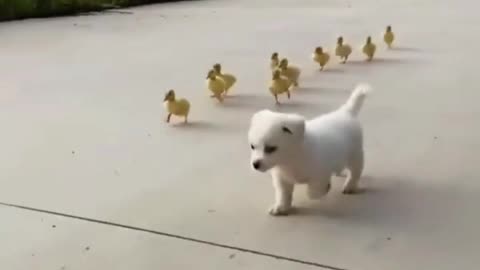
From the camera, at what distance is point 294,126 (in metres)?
A: 1.80

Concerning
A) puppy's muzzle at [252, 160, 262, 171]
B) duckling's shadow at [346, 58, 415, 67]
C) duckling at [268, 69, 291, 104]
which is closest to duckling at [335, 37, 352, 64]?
duckling's shadow at [346, 58, 415, 67]

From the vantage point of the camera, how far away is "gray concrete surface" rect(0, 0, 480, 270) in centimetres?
174

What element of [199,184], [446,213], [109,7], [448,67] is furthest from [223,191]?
[109,7]

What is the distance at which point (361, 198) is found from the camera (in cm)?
201

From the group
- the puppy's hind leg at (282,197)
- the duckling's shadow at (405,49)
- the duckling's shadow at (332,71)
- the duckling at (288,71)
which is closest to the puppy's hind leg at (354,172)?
the puppy's hind leg at (282,197)

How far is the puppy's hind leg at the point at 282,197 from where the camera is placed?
6.24 feet

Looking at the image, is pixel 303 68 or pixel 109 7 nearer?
pixel 303 68

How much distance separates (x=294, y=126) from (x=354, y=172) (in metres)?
0.30

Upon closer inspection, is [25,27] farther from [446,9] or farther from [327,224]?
[327,224]

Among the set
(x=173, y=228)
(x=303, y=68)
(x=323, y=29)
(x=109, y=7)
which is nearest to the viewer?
(x=173, y=228)

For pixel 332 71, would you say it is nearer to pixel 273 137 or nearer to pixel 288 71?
pixel 288 71

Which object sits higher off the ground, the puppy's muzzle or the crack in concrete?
the puppy's muzzle

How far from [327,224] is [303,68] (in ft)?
5.70

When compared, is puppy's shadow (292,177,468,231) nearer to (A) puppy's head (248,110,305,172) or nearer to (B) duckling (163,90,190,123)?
(A) puppy's head (248,110,305,172)
